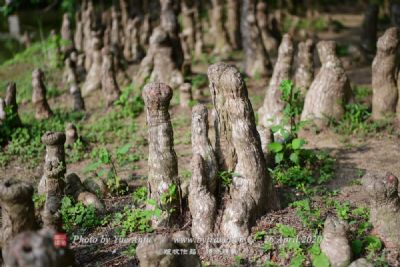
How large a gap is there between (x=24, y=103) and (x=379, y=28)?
37.4 ft

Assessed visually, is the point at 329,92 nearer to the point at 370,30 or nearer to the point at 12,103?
the point at 12,103

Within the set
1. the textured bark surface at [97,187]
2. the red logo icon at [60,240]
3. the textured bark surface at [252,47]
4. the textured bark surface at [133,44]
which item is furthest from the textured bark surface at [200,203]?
the textured bark surface at [133,44]

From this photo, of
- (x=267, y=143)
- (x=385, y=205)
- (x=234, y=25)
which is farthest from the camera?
(x=234, y=25)

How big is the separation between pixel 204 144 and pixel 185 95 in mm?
4741

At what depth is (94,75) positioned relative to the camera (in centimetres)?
1230

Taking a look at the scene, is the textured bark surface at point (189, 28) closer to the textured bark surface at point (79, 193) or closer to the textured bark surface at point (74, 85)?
the textured bark surface at point (74, 85)

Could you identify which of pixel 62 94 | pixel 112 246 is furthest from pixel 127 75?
pixel 112 246

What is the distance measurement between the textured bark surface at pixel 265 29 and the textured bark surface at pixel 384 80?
5615 millimetres

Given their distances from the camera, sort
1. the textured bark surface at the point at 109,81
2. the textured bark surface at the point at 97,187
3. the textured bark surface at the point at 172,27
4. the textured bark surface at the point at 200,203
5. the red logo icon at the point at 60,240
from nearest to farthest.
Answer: the red logo icon at the point at 60,240 → the textured bark surface at the point at 200,203 → the textured bark surface at the point at 97,187 → the textured bark surface at the point at 109,81 → the textured bark surface at the point at 172,27

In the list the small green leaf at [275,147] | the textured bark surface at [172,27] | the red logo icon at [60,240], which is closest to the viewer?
the red logo icon at [60,240]

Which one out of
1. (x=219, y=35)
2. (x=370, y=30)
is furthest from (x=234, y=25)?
(x=370, y=30)

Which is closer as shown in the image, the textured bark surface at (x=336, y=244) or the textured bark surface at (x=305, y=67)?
the textured bark surface at (x=336, y=244)

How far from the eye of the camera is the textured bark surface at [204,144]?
5.93 meters

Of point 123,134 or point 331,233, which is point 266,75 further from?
point 331,233
